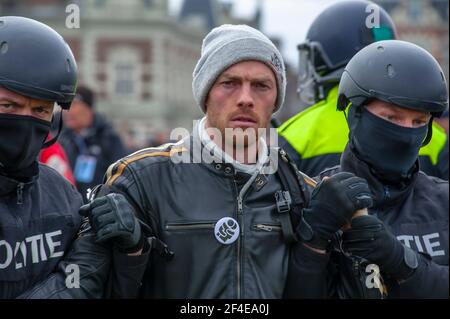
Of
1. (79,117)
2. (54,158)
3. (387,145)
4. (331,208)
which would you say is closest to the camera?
(331,208)

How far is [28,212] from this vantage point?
380 cm

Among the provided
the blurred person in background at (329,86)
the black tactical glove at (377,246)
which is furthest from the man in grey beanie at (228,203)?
the blurred person in background at (329,86)

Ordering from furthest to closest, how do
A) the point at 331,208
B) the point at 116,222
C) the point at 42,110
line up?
the point at 42,110, the point at 331,208, the point at 116,222

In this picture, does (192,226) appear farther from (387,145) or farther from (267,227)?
(387,145)

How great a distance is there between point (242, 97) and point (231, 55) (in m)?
0.19

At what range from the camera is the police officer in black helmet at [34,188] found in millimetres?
3715

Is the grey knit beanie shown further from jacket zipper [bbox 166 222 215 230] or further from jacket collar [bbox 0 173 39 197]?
jacket collar [bbox 0 173 39 197]

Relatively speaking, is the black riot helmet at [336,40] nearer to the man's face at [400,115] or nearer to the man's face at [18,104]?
the man's face at [400,115]

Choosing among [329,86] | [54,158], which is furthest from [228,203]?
[54,158]

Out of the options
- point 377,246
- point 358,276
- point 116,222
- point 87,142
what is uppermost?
point 116,222

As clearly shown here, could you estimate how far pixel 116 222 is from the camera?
3.54m

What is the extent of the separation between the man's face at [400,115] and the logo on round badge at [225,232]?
937mm

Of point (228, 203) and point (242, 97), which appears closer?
point (228, 203)

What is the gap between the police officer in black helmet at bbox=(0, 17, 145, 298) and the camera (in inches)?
146
